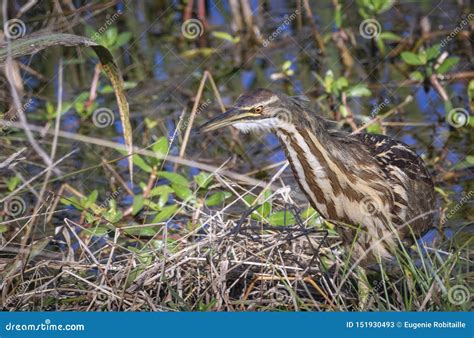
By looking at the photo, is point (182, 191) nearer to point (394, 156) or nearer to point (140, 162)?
point (140, 162)

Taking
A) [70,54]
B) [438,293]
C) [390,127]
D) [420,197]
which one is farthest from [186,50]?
[438,293]

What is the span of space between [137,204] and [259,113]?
1435 mm

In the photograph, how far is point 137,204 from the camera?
4840mm

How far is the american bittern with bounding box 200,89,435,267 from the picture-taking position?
356cm

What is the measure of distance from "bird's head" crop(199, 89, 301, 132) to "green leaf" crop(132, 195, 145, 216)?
4.34ft

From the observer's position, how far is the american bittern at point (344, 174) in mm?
3562

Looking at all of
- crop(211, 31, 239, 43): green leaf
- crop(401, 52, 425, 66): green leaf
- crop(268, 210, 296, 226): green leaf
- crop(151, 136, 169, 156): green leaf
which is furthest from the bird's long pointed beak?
crop(211, 31, 239, 43): green leaf

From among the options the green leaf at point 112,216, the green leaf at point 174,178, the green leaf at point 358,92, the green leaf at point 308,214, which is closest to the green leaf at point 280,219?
the green leaf at point 308,214

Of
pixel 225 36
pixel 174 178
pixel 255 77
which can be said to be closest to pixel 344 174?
pixel 174 178

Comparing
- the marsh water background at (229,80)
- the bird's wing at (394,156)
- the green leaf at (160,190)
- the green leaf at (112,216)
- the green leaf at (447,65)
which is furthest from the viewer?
the green leaf at (447,65)

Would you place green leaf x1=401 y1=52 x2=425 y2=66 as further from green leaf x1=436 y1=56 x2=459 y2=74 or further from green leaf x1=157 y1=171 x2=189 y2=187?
green leaf x1=157 y1=171 x2=189 y2=187

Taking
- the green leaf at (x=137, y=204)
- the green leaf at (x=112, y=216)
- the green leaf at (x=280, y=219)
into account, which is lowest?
the green leaf at (x=137, y=204)

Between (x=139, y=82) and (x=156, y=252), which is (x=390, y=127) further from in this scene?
(x=156, y=252)

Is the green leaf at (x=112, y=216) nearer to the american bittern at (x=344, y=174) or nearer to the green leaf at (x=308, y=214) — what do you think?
the green leaf at (x=308, y=214)
